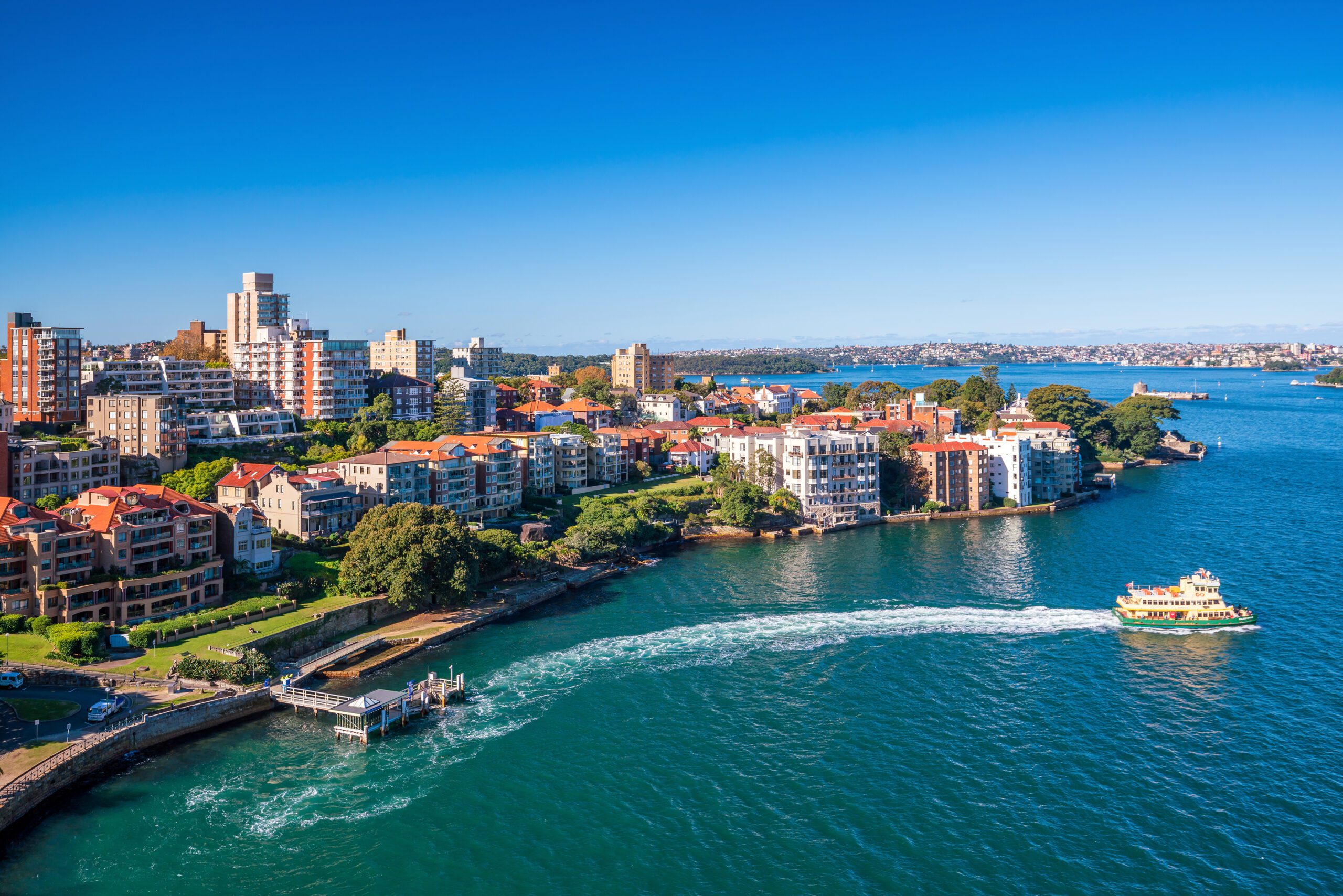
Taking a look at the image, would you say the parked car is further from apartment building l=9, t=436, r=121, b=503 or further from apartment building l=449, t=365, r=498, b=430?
apartment building l=449, t=365, r=498, b=430

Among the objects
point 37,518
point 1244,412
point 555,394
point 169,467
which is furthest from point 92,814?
point 1244,412

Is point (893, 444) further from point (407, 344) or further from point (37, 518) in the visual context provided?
point (37, 518)

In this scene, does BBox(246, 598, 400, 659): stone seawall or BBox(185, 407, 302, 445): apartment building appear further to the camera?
BBox(185, 407, 302, 445): apartment building

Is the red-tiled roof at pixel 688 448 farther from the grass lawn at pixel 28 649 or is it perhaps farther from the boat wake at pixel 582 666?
the grass lawn at pixel 28 649

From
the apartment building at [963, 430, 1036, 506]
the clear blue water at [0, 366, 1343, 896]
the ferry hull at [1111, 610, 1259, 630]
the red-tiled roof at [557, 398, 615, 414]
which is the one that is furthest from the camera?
the red-tiled roof at [557, 398, 615, 414]

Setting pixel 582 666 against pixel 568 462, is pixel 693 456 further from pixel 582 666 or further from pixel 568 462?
pixel 582 666

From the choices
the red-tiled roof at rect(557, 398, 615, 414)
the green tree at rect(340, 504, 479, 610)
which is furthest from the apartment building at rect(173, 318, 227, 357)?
the green tree at rect(340, 504, 479, 610)
